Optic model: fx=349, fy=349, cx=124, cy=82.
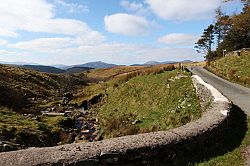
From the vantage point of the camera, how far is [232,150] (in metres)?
11.4

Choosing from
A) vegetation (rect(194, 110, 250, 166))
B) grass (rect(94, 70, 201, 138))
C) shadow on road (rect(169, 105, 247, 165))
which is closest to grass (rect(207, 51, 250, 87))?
grass (rect(94, 70, 201, 138))

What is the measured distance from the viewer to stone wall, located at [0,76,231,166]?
8312 mm

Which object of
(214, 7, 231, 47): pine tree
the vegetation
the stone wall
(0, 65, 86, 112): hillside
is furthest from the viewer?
(214, 7, 231, 47): pine tree

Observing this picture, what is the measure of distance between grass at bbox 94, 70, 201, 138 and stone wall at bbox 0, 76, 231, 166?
5.79 m

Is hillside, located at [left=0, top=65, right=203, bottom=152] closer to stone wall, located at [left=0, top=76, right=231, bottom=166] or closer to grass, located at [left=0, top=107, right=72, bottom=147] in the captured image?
grass, located at [left=0, top=107, right=72, bottom=147]

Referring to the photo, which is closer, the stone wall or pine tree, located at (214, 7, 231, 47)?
the stone wall

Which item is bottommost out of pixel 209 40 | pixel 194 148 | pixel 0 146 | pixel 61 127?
pixel 61 127

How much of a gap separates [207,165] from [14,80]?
55.7 m

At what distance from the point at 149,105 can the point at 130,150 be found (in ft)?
64.7

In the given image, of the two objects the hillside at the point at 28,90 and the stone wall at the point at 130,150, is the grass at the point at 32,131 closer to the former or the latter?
the hillside at the point at 28,90

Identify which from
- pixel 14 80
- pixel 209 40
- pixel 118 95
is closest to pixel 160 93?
pixel 118 95

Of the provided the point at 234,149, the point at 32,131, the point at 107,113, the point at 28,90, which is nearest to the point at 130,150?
the point at 234,149

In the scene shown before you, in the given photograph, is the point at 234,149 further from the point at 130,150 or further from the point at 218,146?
the point at 130,150

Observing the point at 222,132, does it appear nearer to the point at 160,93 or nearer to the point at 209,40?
the point at 160,93
